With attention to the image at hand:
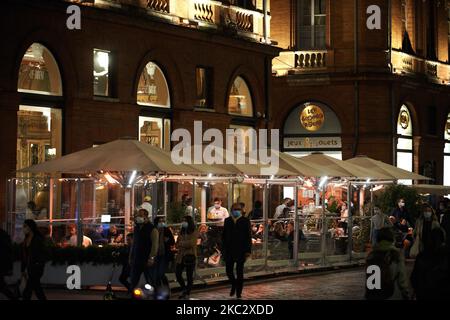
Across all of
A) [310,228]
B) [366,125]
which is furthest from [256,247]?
[366,125]

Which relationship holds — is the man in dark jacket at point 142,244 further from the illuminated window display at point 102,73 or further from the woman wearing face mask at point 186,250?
the illuminated window display at point 102,73

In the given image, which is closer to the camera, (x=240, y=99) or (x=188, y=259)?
(x=188, y=259)

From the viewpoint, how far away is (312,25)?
46750 mm

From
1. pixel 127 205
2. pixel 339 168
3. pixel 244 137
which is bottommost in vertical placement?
pixel 127 205

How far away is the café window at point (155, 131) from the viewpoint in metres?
32.2

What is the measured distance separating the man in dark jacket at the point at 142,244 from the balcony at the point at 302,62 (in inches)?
1043

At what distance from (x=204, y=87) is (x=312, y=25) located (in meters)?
12.8

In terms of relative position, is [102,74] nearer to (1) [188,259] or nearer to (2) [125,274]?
(2) [125,274]

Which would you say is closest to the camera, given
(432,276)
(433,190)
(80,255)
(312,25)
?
(432,276)

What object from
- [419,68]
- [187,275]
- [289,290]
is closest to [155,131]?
[289,290]

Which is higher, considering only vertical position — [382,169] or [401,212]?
[382,169]

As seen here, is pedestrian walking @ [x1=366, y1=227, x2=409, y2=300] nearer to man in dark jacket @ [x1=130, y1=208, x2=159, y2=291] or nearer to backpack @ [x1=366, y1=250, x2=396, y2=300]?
backpack @ [x1=366, y1=250, x2=396, y2=300]

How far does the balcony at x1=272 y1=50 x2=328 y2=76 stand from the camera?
46.6 meters

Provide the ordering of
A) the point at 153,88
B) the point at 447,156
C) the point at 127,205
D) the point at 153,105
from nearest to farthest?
the point at 127,205 → the point at 153,105 → the point at 153,88 → the point at 447,156
